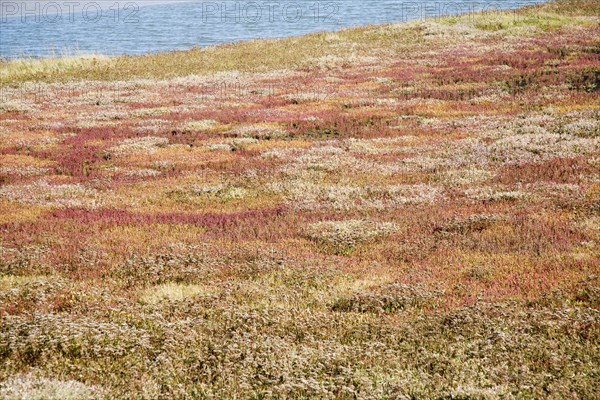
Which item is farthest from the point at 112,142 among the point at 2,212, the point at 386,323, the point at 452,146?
the point at 386,323

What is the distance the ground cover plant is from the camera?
26.0 feet

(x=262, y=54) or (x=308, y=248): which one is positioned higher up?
(x=262, y=54)

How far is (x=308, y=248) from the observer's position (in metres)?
13.7

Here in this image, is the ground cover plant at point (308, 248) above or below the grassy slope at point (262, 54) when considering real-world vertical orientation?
below

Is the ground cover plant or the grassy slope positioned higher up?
the grassy slope

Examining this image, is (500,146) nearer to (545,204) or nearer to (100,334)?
(545,204)

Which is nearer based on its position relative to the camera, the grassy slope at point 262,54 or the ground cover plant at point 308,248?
the ground cover plant at point 308,248

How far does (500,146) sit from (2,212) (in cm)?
1825

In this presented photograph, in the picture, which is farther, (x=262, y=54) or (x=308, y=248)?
(x=262, y=54)

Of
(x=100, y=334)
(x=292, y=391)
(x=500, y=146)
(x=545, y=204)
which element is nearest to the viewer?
(x=292, y=391)

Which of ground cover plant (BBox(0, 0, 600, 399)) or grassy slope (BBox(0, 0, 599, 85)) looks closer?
ground cover plant (BBox(0, 0, 600, 399))

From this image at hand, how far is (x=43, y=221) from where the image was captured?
16.0 meters

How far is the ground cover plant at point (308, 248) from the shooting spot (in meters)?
7.92

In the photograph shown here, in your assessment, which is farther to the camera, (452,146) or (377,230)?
(452,146)
